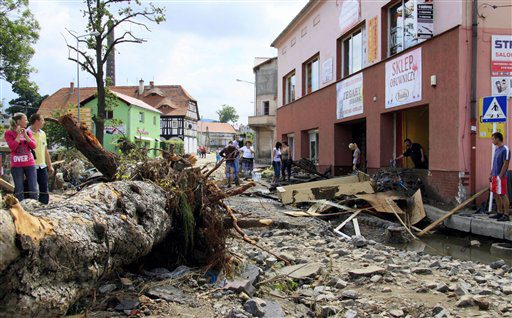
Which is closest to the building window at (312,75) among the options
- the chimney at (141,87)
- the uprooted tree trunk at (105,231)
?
the uprooted tree trunk at (105,231)

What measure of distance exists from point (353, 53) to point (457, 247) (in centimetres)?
1001

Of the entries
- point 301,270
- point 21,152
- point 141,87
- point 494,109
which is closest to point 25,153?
point 21,152

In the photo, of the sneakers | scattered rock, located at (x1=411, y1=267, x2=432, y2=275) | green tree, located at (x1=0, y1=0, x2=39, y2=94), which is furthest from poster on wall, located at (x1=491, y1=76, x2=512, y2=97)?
green tree, located at (x1=0, y1=0, x2=39, y2=94)

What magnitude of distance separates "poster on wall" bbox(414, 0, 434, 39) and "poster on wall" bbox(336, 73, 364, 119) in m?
3.87

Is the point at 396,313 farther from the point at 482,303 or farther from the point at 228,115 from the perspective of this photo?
the point at 228,115

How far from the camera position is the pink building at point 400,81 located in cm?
964

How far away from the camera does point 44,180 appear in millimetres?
6781

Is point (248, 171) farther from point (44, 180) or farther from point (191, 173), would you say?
point (191, 173)

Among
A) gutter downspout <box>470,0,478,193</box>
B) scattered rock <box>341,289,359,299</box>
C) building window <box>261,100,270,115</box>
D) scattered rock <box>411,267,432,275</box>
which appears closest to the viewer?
scattered rock <box>341,289,359,299</box>

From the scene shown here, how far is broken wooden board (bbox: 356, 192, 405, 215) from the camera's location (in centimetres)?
939

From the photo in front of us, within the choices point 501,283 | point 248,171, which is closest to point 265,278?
point 501,283

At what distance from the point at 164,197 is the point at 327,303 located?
2.01 m

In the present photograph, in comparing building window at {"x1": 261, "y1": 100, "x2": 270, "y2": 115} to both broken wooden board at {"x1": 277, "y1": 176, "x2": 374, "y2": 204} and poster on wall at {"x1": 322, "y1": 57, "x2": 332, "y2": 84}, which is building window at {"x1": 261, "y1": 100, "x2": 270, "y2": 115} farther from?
broken wooden board at {"x1": 277, "y1": 176, "x2": 374, "y2": 204}

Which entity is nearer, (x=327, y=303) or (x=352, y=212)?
(x=327, y=303)
